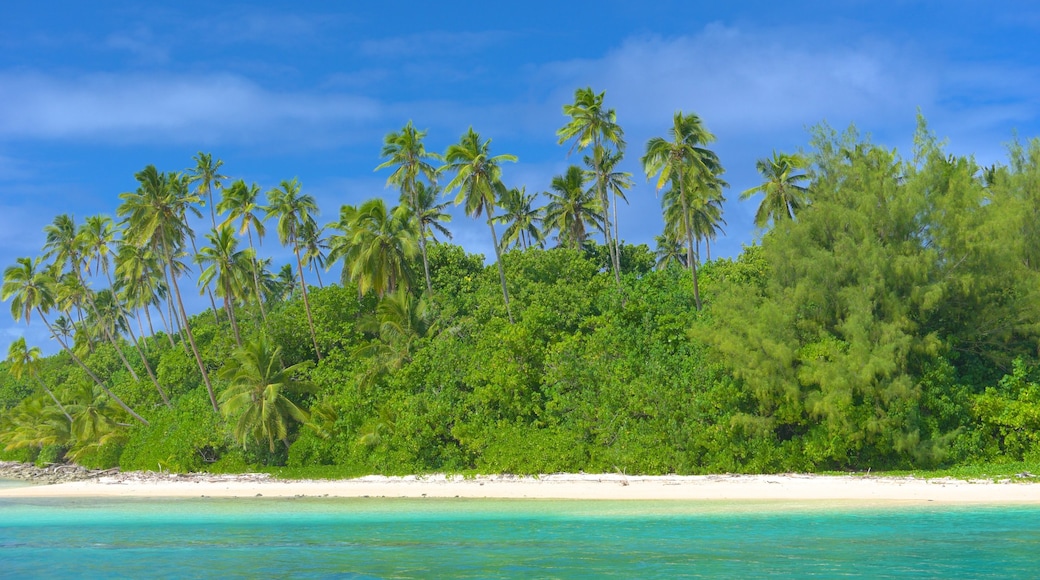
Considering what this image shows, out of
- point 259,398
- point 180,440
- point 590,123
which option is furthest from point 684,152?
point 180,440

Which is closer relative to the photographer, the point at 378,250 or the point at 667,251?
the point at 378,250

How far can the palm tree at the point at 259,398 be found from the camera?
122 feet

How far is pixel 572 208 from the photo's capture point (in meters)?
55.1

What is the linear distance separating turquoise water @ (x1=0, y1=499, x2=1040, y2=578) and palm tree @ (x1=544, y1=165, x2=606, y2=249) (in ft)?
109

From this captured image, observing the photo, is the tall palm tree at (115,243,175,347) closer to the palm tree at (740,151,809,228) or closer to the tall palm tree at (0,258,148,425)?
the tall palm tree at (0,258,148,425)

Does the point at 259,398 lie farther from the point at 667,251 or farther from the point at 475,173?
the point at 667,251

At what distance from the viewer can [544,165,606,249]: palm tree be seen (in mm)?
55000

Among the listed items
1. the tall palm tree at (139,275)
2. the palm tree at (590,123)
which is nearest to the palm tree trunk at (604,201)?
the palm tree at (590,123)

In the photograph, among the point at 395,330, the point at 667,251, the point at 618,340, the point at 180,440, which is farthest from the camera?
the point at 667,251

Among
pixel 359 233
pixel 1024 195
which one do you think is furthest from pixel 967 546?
pixel 359 233

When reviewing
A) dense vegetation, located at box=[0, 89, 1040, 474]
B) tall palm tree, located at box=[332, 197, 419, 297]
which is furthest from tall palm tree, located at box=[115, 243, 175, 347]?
tall palm tree, located at box=[332, 197, 419, 297]

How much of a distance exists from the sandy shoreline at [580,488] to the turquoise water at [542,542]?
80.8 inches

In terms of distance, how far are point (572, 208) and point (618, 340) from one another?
22708 millimetres

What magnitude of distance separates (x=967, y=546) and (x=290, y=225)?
133 feet
